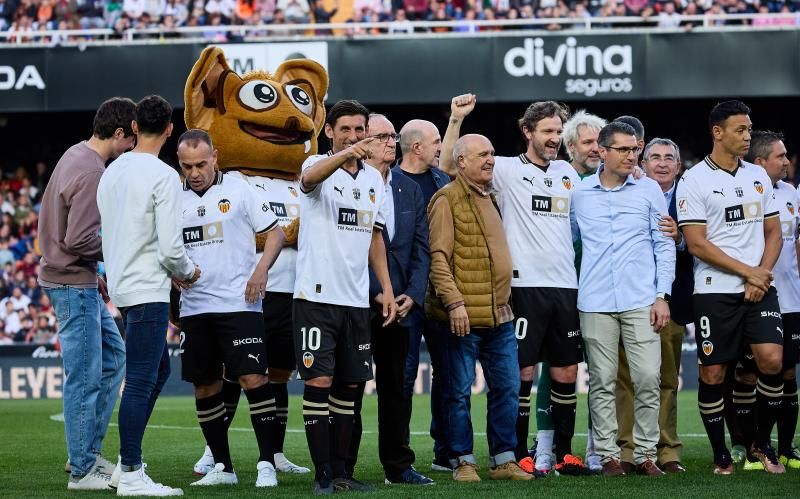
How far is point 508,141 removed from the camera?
25.1 meters

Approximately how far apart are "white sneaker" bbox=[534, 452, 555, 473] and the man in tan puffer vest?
528mm

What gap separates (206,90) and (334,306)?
2638mm

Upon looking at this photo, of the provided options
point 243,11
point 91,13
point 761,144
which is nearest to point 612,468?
point 761,144

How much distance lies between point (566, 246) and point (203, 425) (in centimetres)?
246

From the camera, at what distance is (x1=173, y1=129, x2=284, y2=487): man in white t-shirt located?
293 inches

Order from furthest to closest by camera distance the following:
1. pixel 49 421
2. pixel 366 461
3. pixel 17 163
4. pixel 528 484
Result: pixel 17 163 < pixel 49 421 < pixel 366 461 < pixel 528 484

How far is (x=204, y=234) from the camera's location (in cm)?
752

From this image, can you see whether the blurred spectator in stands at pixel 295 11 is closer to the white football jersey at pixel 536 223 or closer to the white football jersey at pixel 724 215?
the white football jersey at pixel 536 223

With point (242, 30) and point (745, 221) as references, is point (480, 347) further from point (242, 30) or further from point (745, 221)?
point (242, 30)

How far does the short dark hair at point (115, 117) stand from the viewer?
753 centimetres

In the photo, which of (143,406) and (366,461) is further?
(366,461)

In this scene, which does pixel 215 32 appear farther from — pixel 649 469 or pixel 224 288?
pixel 649 469

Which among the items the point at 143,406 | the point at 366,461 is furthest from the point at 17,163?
the point at 143,406

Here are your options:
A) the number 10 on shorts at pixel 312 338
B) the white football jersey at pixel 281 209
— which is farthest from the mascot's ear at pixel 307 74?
the number 10 on shorts at pixel 312 338
